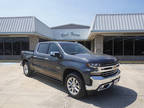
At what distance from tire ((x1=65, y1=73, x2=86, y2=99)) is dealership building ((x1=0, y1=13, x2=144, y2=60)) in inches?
370

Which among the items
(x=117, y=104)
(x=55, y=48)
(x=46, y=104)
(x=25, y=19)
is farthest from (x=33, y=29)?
(x=117, y=104)

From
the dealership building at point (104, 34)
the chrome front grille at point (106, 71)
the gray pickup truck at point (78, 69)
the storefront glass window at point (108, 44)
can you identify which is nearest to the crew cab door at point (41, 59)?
the gray pickup truck at point (78, 69)

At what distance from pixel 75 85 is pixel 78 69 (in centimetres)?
64

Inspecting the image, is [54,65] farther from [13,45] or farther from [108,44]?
[13,45]

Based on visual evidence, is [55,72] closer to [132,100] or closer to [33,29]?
[132,100]

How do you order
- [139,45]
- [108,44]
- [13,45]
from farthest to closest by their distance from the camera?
1. [13,45]
2. [108,44]
3. [139,45]

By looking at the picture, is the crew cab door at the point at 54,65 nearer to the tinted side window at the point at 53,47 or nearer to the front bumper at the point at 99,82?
the tinted side window at the point at 53,47

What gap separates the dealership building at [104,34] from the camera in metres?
12.9

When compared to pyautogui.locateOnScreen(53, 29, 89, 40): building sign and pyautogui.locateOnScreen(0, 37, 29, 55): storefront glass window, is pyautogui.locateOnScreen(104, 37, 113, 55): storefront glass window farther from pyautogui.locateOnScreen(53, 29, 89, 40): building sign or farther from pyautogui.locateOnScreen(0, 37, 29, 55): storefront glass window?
pyautogui.locateOnScreen(0, 37, 29, 55): storefront glass window

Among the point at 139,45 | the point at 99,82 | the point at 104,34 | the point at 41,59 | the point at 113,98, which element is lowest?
the point at 113,98

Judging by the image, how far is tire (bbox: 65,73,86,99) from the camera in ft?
12.4

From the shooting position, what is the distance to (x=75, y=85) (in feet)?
A: 13.1

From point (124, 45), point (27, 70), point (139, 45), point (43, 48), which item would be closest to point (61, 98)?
point (43, 48)

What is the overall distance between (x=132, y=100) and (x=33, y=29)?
40.9ft
